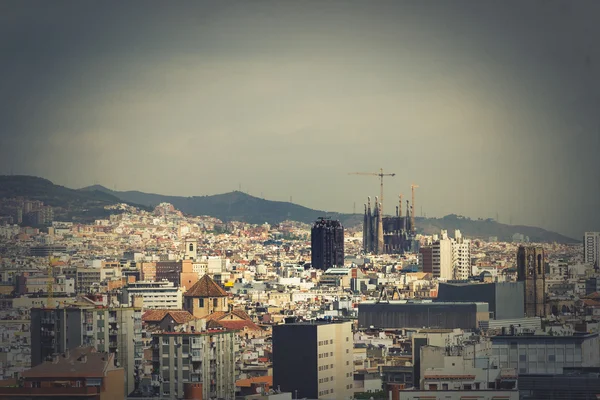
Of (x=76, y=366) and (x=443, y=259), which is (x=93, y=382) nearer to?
(x=76, y=366)

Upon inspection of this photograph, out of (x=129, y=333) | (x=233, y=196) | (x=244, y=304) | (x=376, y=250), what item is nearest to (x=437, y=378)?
(x=129, y=333)

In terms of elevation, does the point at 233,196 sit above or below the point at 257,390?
above

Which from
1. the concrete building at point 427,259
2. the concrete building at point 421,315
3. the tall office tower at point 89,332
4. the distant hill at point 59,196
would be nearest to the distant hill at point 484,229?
the concrete building at point 427,259

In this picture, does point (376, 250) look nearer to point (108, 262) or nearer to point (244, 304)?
point (108, 262)

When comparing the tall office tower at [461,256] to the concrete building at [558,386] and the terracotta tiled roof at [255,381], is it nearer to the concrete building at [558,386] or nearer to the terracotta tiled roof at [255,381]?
the terracotta tiled roof at [255,381]

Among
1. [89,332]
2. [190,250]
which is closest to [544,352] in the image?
[89,332]
